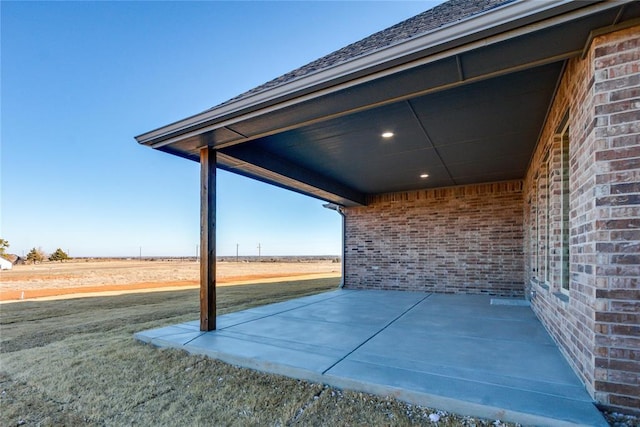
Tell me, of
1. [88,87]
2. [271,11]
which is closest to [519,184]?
[271,11]

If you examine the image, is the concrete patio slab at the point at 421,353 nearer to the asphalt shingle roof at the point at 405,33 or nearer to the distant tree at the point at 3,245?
the asphalt shingle roof at the point at 405,33

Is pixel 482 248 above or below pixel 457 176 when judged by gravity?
below

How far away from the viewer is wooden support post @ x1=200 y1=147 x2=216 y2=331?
15.2 ft

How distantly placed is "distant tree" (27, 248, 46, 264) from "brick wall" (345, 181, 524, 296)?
184 feet

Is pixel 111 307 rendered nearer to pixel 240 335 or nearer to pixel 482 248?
pixel 240 335

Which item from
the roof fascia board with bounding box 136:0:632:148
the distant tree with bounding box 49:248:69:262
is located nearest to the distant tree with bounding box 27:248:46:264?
the distant tree with bounding box 49:248:69:262

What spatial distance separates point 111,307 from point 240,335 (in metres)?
5.67

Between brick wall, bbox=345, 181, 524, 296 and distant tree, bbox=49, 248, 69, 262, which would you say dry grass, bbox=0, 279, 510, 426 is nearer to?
brick wall, bbox=345, 181, 524, 296

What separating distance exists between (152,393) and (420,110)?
427 centimetres

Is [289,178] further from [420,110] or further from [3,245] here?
[3,245]

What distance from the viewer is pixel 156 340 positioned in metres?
4.16

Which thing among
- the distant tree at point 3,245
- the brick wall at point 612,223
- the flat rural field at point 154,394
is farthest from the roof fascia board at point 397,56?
the distant tree at point 3,245

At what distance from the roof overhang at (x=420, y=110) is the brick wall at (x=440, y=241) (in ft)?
3.91

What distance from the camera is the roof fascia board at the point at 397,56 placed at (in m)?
2.04
